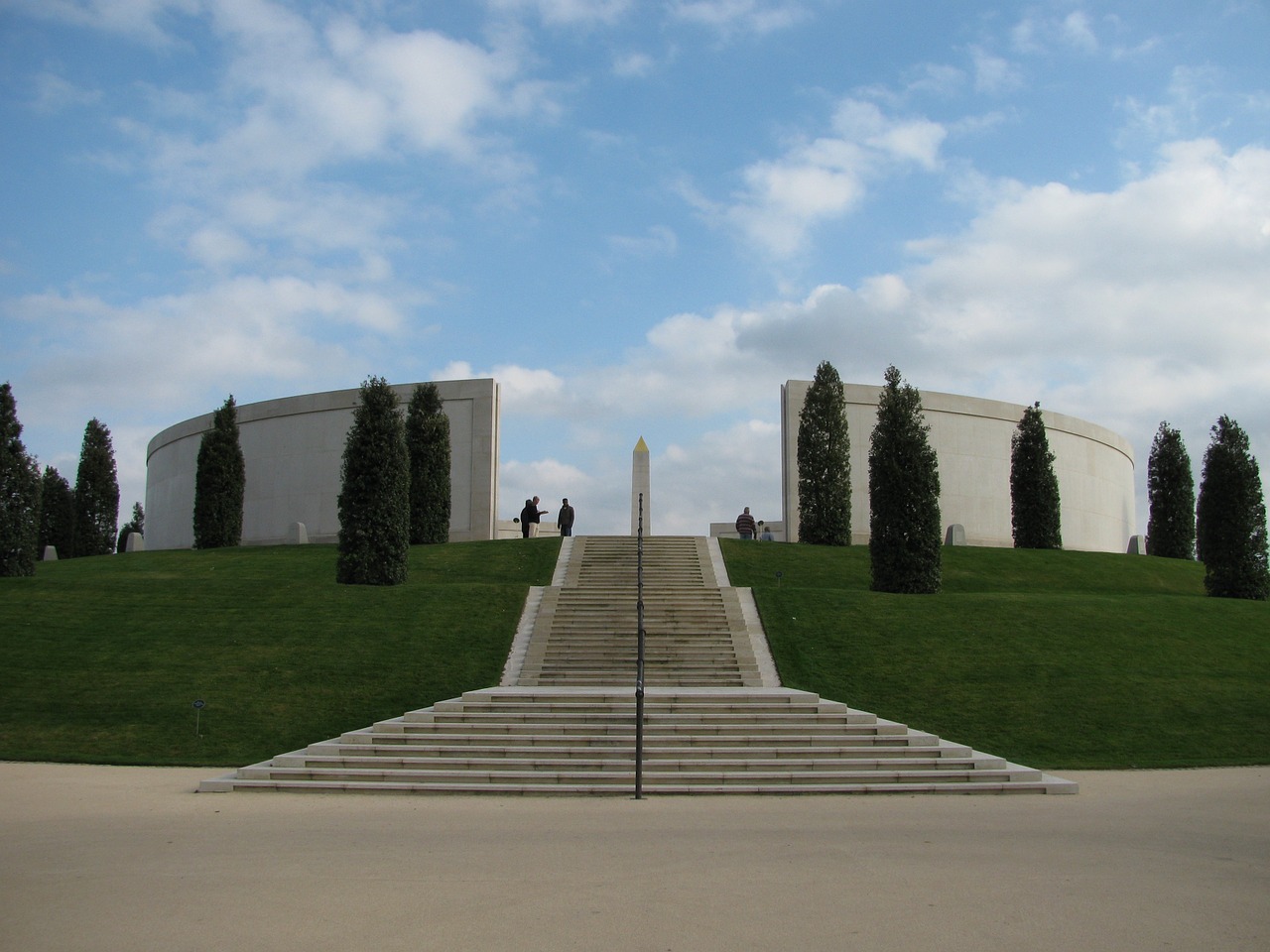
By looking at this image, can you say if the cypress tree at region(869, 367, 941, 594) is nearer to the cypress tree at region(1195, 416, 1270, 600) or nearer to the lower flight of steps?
the cypress tree at region(1195, 416, 1270, 600)

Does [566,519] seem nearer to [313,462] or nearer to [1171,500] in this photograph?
[313,462]

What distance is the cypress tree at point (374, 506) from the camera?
823 inches

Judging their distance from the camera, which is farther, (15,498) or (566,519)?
(566,519)

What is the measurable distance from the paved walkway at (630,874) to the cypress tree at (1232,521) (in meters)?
13.9

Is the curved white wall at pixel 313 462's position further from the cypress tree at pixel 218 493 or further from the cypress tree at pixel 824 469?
the cypress tree at pixel 824 469

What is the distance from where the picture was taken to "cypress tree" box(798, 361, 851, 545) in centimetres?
2808

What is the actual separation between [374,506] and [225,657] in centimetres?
529

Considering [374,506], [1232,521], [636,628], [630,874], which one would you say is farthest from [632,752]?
[1232,521]

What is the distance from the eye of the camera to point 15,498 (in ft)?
70.2

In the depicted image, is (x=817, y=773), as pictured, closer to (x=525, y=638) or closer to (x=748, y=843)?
(x=748, y=843)

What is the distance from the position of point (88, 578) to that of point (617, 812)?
14.6 metres

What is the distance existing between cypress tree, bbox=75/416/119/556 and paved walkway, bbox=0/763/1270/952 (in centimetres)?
2943

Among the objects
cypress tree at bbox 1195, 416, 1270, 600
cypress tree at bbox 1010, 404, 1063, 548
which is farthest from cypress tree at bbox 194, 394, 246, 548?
cypress tree at bbox 1195, 416, 1270, 600

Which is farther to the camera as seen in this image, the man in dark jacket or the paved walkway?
the man in dark jacket
